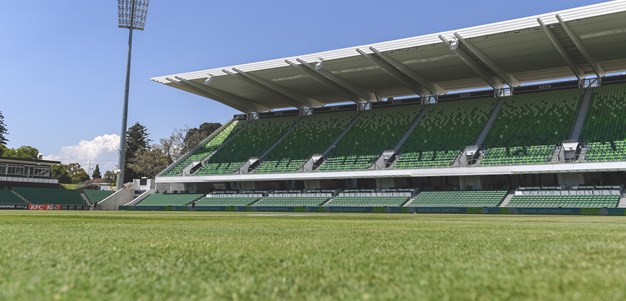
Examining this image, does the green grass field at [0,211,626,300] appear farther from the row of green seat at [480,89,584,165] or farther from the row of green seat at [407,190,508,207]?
the row of green seat at [480,89,584,165]

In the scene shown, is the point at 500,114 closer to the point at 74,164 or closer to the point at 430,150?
the point at 430,150

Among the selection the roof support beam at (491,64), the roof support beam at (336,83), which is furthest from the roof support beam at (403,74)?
the roof support beam at (491,64)

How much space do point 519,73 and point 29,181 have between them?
56969mm

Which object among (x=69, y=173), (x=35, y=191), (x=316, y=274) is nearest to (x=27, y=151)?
(x=69, y=173)

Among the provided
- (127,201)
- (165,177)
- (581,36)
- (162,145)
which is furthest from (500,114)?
(162,145)

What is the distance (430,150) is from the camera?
4247 centimetres

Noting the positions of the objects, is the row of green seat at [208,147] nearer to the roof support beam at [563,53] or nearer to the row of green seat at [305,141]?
the row of green seat at [305,141]

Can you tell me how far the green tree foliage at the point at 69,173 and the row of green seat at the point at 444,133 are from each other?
86.8 m

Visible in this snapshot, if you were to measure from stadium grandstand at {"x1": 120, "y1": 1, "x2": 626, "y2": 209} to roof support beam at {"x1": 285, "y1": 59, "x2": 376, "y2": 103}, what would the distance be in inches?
7.5

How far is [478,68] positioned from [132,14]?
3808cm

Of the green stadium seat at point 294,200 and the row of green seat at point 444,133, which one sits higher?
the row of green seat at point 444,133

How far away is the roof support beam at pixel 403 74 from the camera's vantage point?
38.9m

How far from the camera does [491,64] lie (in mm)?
39219

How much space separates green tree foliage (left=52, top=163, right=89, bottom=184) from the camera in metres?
103
